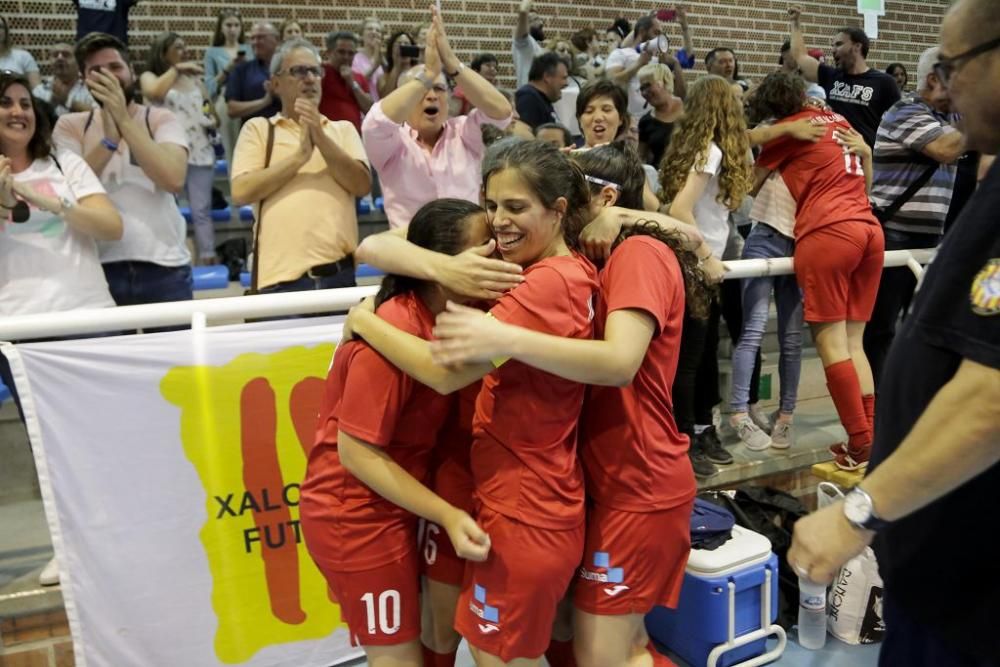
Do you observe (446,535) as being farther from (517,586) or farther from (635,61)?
(635,61)

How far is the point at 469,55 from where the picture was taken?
9.53 meters

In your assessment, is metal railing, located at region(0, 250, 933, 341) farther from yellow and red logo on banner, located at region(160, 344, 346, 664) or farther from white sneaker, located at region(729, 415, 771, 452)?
white sneaker, located at region(729, 415, 771, 452)

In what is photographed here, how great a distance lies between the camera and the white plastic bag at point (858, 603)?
291cm

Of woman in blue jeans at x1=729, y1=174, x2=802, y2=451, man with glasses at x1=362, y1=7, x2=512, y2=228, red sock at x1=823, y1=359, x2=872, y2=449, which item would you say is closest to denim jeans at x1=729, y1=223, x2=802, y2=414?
woman in blue jeans at x1=729, y1=174, x2=802, y2=451

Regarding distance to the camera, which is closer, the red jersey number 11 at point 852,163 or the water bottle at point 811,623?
the water bottle at point 811,623

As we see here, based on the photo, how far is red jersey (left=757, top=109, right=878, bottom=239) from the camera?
3.50 meters

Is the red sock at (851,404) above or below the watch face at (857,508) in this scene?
below

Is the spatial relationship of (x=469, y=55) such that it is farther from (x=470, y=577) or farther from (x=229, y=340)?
(x=470, y=577)

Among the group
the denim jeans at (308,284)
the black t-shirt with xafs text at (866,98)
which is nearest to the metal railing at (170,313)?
the denim jeans at (308,284)

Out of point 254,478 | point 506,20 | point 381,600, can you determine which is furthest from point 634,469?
point 506,20

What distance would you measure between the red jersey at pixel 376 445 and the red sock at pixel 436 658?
37 centimetres

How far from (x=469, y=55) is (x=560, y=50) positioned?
2.01 meters

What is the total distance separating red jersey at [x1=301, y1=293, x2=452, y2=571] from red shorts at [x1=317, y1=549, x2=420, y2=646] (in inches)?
1.1

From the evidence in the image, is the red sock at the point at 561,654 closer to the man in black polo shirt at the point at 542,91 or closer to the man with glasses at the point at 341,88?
the man with glasses at the point at 341,88
